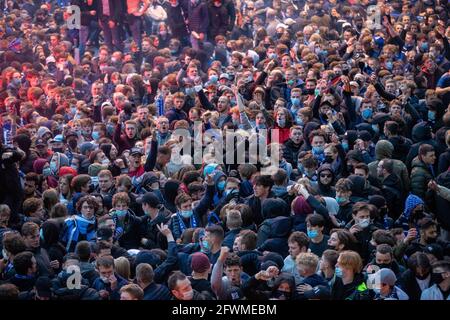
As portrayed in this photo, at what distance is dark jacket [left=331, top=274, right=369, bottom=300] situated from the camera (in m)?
9.06

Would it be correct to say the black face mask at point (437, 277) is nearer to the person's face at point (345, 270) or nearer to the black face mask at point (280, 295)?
the person's face at point (345, 270)

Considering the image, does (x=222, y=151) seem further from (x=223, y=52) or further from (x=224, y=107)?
(x=223, y=52)

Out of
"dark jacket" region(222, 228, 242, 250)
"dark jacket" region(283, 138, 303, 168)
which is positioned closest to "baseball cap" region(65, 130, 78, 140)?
"dark jacket" region(283, 138, 303, 168)

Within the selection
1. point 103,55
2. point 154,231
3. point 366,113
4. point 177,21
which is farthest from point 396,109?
point 177,21

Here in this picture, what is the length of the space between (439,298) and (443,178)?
2964 mm

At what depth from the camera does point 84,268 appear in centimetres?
977

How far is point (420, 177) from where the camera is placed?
11961 millimetres

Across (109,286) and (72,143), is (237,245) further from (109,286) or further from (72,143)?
(72,143)

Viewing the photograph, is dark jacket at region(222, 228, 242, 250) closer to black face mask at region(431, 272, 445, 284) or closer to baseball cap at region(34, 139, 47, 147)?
black face mask at region(431, 272, 445, 284)

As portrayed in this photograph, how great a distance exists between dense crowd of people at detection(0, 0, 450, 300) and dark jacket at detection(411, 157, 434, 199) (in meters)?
0.02

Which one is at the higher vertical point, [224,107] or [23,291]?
[224,107]

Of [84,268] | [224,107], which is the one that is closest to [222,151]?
[224,107]

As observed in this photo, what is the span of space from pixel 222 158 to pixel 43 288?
4.12 meters

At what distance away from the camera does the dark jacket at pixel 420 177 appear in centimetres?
1188
